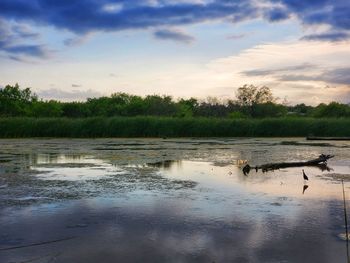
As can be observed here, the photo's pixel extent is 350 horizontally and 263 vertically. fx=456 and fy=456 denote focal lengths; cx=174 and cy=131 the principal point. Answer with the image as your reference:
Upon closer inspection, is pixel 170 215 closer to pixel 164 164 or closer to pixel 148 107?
pixel 164 164

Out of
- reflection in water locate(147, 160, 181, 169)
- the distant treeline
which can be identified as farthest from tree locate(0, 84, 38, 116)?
reflection in water locate(147, 160, 181, 169)

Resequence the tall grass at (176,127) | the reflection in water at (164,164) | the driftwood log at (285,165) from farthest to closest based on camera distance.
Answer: the tall grass at (176,127)
the reflection in water at (164,164)
the driftwood log at (285,165)

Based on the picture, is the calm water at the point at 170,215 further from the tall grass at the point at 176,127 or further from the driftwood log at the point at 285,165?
the tall grass at the point at 176,127

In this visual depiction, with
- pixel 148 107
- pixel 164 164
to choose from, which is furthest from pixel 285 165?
pixel 148 107

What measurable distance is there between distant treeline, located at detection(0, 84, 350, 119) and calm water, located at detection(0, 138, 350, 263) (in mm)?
33150

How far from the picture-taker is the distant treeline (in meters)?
45.2

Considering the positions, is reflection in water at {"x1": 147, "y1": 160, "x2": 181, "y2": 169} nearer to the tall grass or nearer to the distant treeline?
the tall grass

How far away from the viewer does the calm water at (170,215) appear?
4.43 metres

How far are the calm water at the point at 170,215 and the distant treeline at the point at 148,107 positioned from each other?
33150mm

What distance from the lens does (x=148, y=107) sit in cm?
4741

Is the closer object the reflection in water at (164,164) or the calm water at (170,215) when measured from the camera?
the calm water at (170,215)

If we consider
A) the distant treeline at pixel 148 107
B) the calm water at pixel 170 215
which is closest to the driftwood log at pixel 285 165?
the calm water at pixel 170 215

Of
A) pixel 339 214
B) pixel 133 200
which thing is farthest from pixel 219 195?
pixel 339 214

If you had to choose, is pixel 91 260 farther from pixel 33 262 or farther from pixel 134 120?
pixel 134 120
